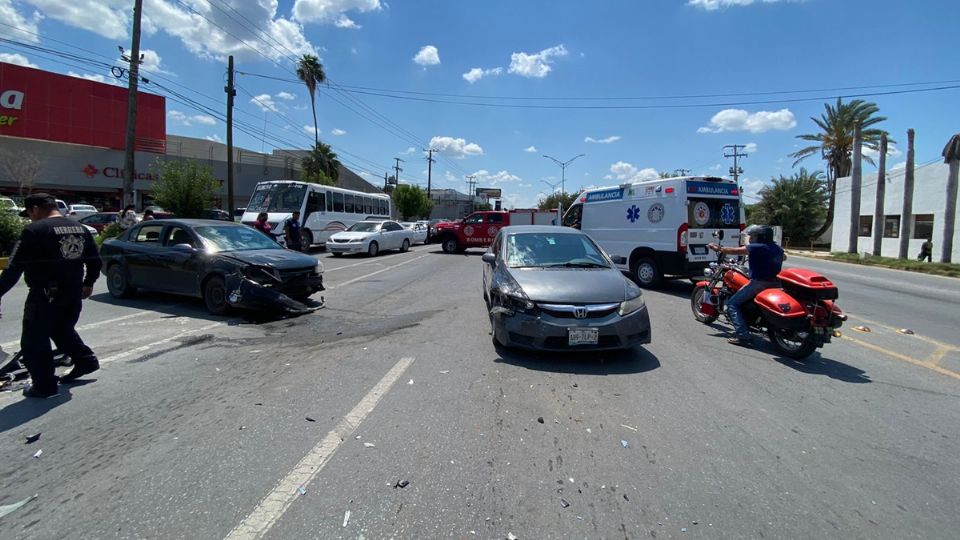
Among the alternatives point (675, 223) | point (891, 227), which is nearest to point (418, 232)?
point (675, 223)

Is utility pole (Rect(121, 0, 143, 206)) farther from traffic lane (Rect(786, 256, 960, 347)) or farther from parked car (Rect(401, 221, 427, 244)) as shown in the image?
traffic lane (Rect(786, 256, 960, 347))

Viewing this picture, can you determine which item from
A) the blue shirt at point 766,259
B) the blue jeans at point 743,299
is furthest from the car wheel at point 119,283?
the blue shirt at point 766,259

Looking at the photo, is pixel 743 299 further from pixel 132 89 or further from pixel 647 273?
pixel 132 89

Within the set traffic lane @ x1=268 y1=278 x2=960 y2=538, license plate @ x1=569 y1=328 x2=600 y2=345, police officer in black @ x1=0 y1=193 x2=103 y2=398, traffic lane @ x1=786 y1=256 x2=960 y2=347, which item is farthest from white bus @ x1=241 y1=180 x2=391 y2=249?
traffic lane @ x1=786 y1=256 x2=960 y2=347

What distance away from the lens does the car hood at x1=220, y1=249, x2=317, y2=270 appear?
7.76m

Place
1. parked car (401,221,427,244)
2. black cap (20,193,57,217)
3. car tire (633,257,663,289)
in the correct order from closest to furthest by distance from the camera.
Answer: black cap (20,193,57,217)
car tire (633,257,663,289)
parked car (401,221,427,244)

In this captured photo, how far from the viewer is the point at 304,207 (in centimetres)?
2125

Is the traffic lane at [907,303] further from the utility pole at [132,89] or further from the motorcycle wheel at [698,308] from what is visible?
the utility pole at [132,89]

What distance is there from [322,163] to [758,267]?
177ft

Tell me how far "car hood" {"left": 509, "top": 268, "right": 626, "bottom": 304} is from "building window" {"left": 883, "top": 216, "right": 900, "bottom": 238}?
36.4 meters

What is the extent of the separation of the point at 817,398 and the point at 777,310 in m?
1.42

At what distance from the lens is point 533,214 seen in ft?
84.3

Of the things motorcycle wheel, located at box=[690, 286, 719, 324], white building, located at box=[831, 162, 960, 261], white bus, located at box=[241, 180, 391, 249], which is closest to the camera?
motorcycle wheel, located at box=[690, 286, 719, 324]

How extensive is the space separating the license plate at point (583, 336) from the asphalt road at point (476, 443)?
323mm
